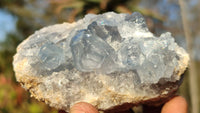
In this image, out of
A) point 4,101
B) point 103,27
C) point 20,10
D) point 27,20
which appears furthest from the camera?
point 27,20

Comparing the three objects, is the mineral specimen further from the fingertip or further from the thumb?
→ the fingertip

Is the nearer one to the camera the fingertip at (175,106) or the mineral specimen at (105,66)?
the mineral specimen at (105,66)

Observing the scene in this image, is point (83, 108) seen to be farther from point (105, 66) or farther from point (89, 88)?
point (105, 66)

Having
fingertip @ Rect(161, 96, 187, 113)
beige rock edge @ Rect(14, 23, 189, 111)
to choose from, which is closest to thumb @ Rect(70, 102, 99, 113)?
beige rock edge @ Rect(14, 23, 189, 111)

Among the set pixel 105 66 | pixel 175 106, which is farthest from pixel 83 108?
pixel 175 106

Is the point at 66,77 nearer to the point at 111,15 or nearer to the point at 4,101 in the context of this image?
the point at 111,15

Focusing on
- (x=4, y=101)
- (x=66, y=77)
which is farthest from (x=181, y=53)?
(x=4, y=101)

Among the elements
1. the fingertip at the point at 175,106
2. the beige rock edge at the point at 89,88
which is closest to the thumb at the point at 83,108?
the beige rock edge at the point at 89,88

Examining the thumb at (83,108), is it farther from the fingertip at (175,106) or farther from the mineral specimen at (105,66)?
the fingertip at (175,106)
